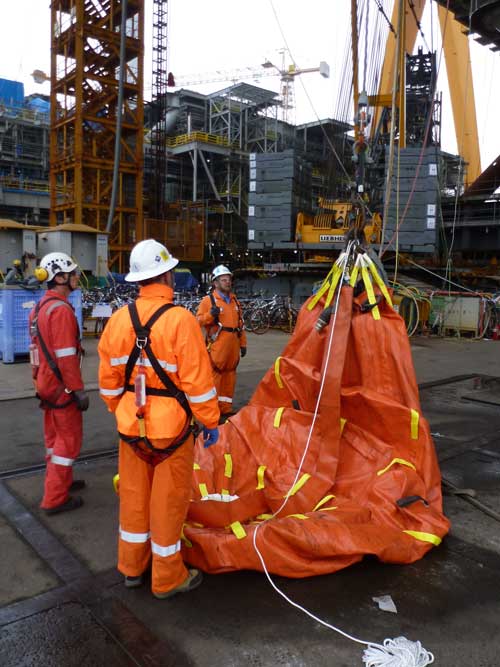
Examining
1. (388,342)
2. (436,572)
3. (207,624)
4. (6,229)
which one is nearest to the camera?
(207,624)

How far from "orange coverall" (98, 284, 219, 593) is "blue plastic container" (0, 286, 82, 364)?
7494 millimetres

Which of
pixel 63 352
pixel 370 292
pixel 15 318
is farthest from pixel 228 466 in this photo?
pixel 15 318

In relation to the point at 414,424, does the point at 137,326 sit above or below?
above

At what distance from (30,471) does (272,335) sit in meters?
10.8

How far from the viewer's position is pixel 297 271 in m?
19.0

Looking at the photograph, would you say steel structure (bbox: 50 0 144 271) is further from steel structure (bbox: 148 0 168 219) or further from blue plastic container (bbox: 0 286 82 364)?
blue plastic container (bbox: 0 286 82 364)

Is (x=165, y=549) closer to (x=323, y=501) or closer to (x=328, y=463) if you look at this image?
(x=323, y=501)

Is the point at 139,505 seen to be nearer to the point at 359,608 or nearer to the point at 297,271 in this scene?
the point at 359,608

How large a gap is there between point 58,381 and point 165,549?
5.63 feet

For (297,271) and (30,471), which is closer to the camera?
(30,471)

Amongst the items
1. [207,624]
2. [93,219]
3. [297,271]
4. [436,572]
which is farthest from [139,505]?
[93,219]

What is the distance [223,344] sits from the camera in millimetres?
6477

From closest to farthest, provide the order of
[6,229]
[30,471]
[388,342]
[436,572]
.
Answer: [436,572] → [388,342] → [30,471] → [6,229]

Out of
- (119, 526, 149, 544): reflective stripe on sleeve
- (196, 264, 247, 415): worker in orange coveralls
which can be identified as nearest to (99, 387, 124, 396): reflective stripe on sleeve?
(119, 526, 149, 544): reflective stripe on sleeve
